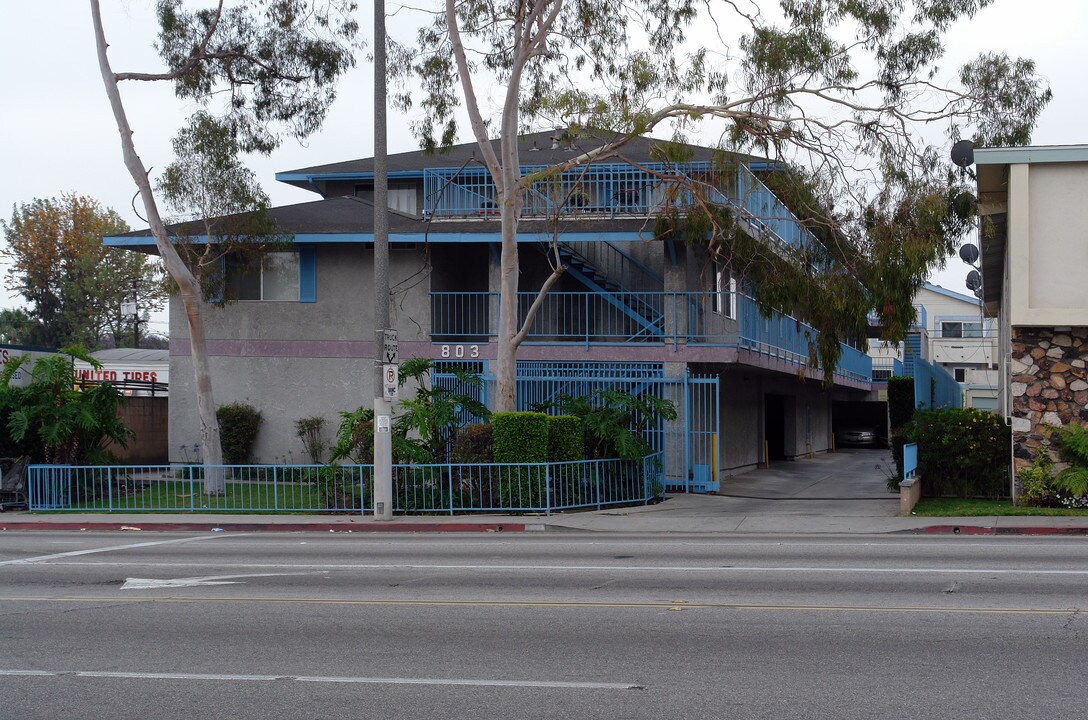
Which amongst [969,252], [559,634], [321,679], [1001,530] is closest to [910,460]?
[1001,530]

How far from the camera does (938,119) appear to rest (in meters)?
21.3

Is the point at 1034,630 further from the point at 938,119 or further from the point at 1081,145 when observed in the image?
the point at 938,119

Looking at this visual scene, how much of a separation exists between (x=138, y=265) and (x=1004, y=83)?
51.6 m

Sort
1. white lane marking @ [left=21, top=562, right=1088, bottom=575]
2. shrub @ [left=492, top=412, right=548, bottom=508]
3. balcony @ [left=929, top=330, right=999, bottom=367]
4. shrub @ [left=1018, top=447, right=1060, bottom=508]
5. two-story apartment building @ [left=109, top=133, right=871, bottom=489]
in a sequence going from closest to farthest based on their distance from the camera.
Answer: white lane marking @ [left=21, top=562, right=1088, bottom=575], shrub @ [left=1018, top=447, right=1060, bottom=508], shrub @ [left=492, top=412, right=548, bottom=508], two-story apartment building @ [left=109, top=133, right=871, bottom=489], balcony @ [left=929, top=330, right=999, bottom=367]

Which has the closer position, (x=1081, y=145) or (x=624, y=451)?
(x=1081, y=145)

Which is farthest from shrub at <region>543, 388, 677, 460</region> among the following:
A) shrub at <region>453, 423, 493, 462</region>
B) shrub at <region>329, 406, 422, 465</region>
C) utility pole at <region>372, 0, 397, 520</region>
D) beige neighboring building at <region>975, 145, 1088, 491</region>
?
beige neighboring building at <region>975, 145, 1088, 491</region>

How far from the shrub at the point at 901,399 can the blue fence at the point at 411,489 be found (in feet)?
30.3

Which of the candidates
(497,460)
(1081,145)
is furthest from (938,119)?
(497,460)

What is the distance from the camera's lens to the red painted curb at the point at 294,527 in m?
19.0

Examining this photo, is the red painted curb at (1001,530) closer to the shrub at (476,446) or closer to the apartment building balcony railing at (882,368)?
the shrub at (476,446)

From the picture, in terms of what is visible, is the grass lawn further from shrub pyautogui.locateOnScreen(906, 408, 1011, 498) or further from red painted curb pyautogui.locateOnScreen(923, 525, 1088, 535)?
red painted curb pyautogui.locateOnScreen(923, 525, 1088, 535)

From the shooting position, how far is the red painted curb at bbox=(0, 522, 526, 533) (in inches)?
747

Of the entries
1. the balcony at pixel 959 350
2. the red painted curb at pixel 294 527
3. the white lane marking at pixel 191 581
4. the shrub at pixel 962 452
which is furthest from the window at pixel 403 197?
the balcony at pixel 959 350

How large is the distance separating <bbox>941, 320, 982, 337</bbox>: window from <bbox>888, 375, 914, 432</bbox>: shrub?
103 ft
